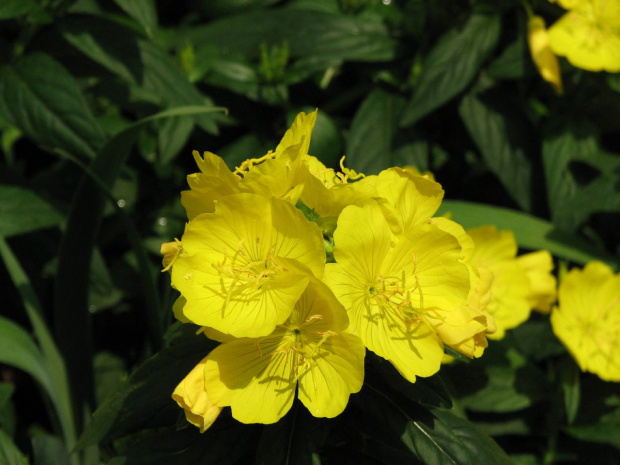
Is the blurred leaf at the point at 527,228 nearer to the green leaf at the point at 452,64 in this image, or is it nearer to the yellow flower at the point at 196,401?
the green leaf at the point at 452,64

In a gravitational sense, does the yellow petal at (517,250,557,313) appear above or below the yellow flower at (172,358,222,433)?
below

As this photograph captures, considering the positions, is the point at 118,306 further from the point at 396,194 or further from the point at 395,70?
the point at 396,194

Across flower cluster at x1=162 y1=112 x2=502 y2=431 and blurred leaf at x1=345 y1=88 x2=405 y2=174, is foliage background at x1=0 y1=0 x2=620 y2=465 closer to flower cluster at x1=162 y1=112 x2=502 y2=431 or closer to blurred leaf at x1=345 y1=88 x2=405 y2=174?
blurred leaf at x1=345 y1=88 x2=405 y2=174

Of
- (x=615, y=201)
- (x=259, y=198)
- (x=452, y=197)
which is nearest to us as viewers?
(x=259, y=198)

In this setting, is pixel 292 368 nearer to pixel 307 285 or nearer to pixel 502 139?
pixel 307 285

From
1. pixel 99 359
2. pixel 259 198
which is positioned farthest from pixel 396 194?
pixel 99 359

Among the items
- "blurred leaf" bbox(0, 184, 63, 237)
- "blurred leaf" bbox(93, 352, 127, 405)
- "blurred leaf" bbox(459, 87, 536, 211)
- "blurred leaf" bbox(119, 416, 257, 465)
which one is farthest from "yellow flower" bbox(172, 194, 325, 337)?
"blurred leaf" bbox(459, 87, 536, 211)
